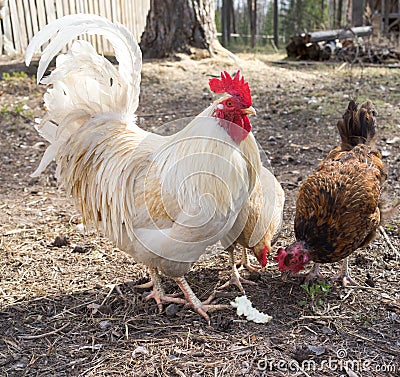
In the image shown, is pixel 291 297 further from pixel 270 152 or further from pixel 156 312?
pixel 270 152

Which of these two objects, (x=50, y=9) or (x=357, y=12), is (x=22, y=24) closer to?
(x=50, y=9)

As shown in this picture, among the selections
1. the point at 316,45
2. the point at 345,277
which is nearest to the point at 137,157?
the point at 345,277

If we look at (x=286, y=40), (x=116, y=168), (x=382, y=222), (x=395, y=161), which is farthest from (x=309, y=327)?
(x=286, y=40)

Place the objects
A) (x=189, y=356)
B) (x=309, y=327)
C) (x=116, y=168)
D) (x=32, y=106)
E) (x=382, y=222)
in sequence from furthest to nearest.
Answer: (x=32, y=106) → (x=382, y=222) → (x=116, y=168) → (x=309, y=327) → (x=189, y=356)

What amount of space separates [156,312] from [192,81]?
276 inches

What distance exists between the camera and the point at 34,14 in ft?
39.1

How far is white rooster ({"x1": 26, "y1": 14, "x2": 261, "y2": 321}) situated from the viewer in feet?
10.1

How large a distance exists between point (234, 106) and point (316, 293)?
1.67 meters

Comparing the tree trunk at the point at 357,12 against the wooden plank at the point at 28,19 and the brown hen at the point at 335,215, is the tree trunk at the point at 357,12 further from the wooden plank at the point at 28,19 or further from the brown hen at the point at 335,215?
the brown hen at the point at 335,215

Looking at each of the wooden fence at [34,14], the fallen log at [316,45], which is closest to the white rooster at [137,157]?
the wooden fence at [34,14]

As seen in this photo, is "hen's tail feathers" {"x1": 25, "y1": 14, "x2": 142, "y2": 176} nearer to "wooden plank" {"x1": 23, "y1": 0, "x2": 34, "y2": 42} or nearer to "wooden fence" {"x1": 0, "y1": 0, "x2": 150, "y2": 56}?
"wooden fence" {"x1": 0, "y1": 0, "x2": 150, "y2": 56}

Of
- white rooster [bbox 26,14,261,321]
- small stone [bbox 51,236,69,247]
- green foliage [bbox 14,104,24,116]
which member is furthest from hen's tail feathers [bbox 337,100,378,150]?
green foliage [bbox 14,104,24,116]

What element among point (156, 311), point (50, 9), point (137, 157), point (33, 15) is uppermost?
point (50, 9)

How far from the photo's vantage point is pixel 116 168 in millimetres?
3430
